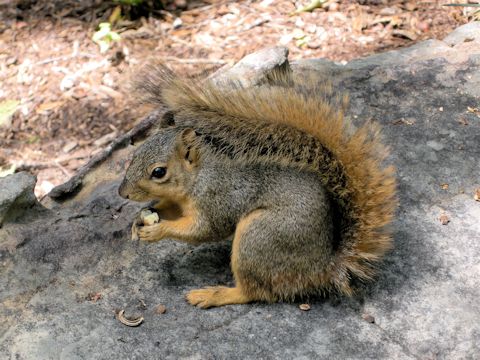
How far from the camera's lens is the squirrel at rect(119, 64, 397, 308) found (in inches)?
94.9

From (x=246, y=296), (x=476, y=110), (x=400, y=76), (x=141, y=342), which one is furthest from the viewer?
(x=400, y=76)

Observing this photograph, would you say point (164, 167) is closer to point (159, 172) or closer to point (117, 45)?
point (159, 172)

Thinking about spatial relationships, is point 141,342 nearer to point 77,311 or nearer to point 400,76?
point 77,311

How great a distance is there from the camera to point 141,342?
7.66 ft

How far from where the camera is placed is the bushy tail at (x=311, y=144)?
244 centimetres

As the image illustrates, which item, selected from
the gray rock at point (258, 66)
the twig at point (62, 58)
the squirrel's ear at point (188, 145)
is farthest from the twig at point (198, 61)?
the squirrel's ear at point (188, 145)

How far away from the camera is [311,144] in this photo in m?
2.44

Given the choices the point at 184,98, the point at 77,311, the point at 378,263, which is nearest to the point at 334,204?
the point at 378,263

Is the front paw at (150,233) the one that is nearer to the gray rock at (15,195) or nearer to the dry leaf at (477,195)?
the gray rock at (15,195)

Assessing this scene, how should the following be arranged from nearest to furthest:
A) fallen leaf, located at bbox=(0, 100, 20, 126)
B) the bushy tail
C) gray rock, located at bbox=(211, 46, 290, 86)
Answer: the bushy tail
gray rock, located at bbox=(211, 46, 290, 86)
fallen leaf, located at bbox=(0, 100, 20, 126)

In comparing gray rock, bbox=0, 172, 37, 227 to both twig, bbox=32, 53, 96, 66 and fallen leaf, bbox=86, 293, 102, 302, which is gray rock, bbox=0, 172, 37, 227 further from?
twig, bbox=32, 53, 96, 66

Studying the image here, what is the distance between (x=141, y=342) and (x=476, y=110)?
238 centimetres

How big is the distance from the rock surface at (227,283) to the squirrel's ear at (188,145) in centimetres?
56

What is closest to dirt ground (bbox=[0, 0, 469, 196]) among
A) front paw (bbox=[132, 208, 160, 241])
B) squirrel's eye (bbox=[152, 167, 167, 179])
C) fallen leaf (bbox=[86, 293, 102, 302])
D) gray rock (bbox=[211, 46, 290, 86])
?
gray rock (bbox=[211, 46, 290, 86])
